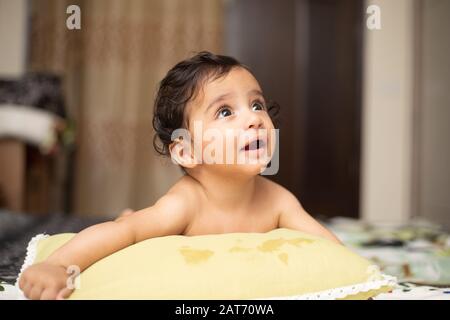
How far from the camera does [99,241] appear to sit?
65 centimetres

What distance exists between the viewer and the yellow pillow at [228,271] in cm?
59

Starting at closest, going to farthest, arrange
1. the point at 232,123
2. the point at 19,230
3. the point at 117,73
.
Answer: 1. the point at 232,123
2. the point at 19,230
3. the point at 117,73

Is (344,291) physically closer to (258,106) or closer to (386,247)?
(258,106)

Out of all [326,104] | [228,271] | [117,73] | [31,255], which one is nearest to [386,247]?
[326,104]

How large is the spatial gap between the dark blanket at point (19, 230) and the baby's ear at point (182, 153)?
23 cm

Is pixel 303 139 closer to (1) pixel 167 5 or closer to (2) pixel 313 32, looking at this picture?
(2) pixel 313 32

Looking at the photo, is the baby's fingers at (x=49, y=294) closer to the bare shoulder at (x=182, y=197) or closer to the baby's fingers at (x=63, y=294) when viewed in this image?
the baby's fingers at (x=63, y=294)

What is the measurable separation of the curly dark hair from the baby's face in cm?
1

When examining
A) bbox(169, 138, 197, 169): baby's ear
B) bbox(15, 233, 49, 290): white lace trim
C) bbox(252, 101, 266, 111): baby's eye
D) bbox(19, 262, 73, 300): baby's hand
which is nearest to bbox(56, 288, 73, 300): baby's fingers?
bbox(19, 262, 73, 300): baby's hand

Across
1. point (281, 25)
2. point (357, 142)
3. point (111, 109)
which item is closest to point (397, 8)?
point (357, 142)

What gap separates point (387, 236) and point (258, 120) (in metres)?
0.86

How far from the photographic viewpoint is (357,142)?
1.24 metres

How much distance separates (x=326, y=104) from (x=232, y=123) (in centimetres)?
64

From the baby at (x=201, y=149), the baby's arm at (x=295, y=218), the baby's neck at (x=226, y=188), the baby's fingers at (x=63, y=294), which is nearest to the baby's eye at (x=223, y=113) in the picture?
the baby at (x=201, y=149)
